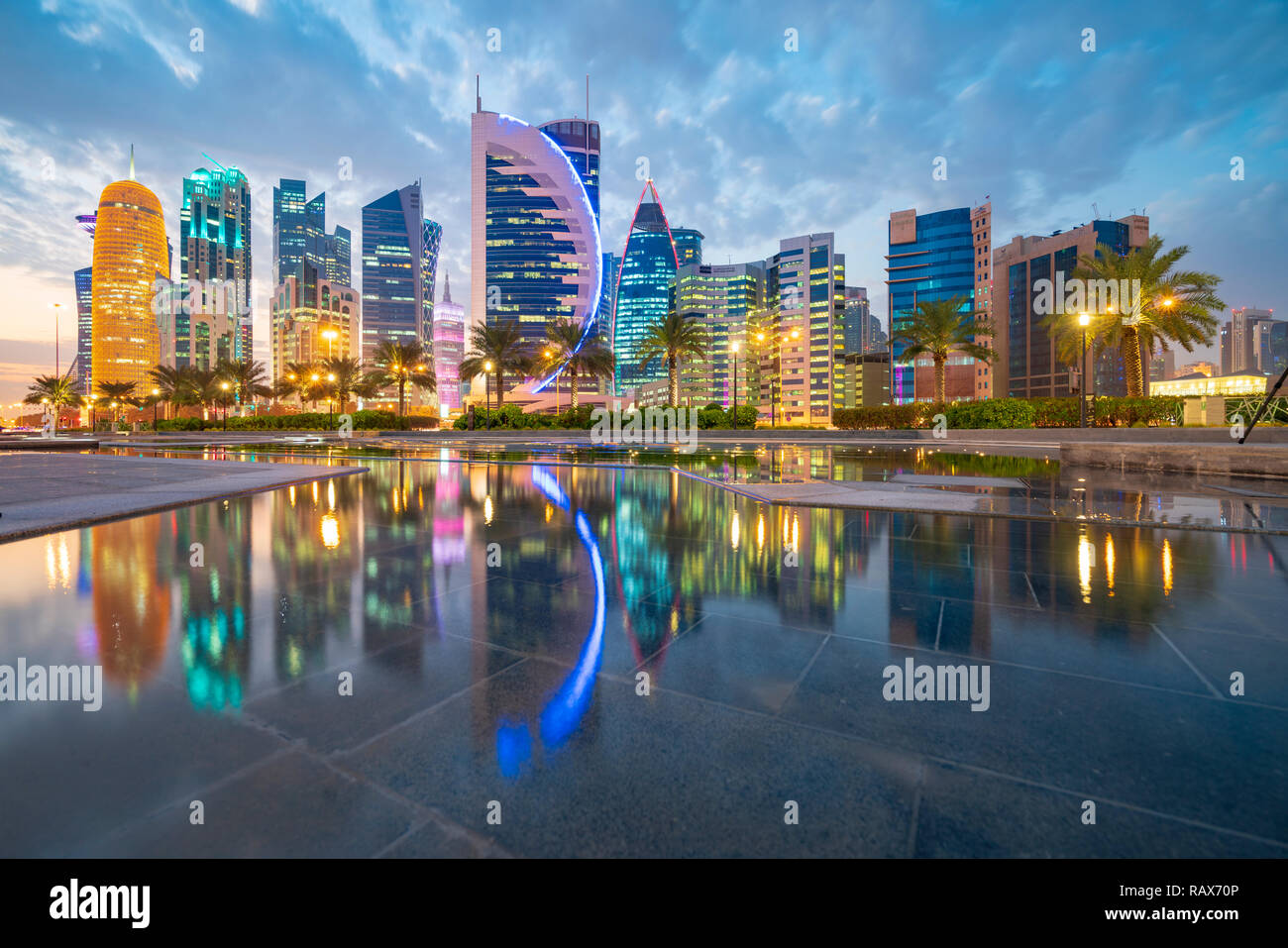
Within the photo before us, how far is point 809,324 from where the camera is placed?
172 m

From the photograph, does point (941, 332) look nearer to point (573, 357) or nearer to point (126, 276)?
point (573, 357)

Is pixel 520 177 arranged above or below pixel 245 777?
above

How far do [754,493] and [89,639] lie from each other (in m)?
10.1

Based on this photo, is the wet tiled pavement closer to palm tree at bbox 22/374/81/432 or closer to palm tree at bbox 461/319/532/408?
palm tree at bbox 461/319/532/408

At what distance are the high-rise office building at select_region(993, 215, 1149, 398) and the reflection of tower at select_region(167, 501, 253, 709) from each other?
161 meters

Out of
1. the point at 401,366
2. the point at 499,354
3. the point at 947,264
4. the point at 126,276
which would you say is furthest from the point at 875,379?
the point at 126,276

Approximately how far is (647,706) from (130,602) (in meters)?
4.81

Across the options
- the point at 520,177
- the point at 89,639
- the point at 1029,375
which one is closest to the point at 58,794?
the point at 89,639

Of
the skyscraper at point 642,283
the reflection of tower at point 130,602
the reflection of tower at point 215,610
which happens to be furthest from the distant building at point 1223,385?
the skyscraper at point 642,283

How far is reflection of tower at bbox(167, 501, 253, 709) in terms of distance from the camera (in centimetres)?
353

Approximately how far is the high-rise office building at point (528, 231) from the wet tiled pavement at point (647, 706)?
119617 millimetres

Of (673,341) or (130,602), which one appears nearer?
(130,602)
